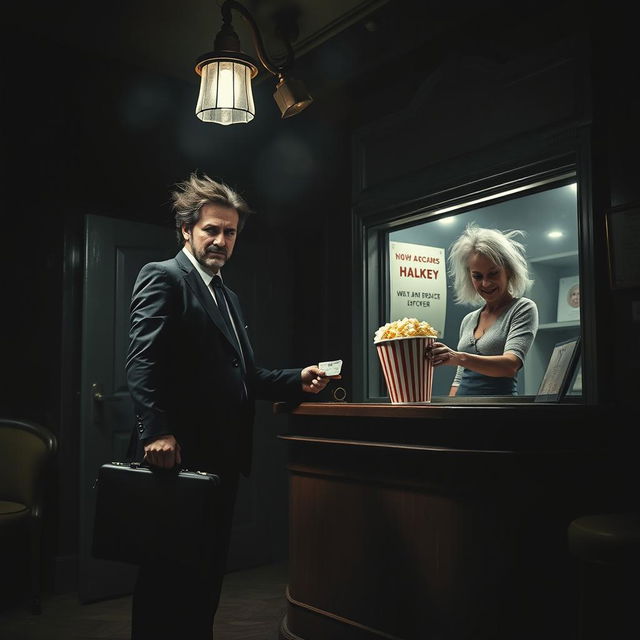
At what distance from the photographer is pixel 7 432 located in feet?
10.9

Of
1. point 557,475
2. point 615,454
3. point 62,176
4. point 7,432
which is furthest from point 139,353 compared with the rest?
point 62,176

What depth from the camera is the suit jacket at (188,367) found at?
205 cm

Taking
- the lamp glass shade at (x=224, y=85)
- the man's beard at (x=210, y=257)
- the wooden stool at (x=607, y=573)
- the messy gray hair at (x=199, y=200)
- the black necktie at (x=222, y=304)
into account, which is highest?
the lamp glass shade at (x=224, y=85)

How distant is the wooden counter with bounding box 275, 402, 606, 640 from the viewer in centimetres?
183

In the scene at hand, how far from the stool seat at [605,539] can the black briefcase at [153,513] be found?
0.99 metres

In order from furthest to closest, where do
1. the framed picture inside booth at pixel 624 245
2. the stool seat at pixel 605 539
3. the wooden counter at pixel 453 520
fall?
1. the framed picture inside booth at pixel 624 245
2. the wooden counter at pixel 453 520
3. the stool seat at pixel 605 539

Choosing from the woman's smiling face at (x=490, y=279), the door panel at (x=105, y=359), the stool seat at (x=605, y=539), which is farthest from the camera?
the door panel at (x=105, y=359)

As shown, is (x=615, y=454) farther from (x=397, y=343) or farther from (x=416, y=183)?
(x=416, y=183)

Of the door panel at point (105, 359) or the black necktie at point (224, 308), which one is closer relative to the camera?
the black necktie at point (224, 308)

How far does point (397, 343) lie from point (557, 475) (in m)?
0.68

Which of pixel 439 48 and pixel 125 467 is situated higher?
pixel 439 48

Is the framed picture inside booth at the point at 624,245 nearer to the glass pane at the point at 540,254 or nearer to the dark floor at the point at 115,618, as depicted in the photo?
the glass pane at the point at 540,254

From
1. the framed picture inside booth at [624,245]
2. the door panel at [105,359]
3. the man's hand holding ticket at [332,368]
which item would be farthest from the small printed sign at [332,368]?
→ the door panel at [105,359]

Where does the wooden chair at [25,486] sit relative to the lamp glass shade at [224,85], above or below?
below
